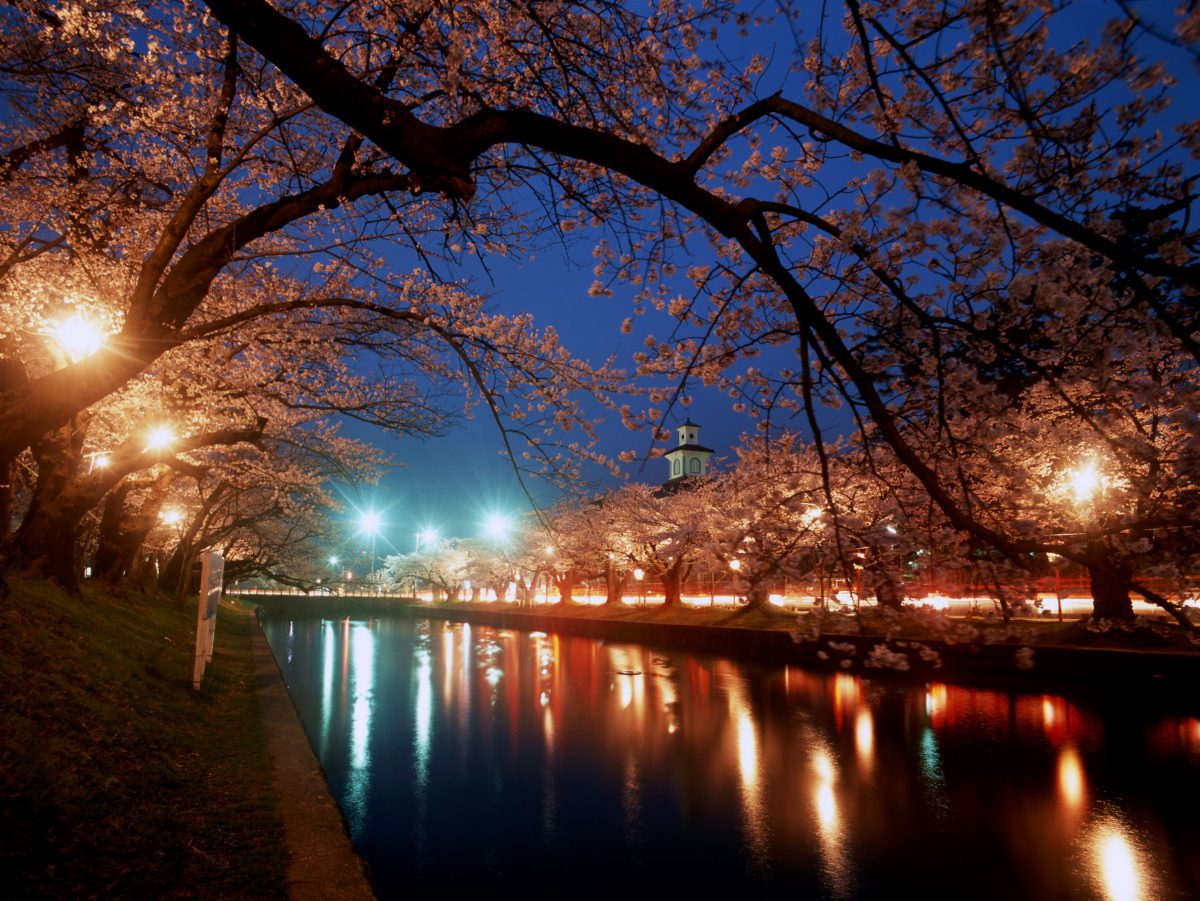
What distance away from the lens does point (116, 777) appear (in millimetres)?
5211

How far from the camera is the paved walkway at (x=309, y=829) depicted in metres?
4.58

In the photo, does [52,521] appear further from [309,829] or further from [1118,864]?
[1118,864]

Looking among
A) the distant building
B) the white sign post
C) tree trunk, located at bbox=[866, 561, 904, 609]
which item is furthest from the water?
the distant building

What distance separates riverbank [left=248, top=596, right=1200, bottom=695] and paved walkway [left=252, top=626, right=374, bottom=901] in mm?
4125

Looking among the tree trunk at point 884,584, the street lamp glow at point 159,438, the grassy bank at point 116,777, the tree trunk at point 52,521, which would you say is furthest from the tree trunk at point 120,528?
the tree trunk at point 884,584

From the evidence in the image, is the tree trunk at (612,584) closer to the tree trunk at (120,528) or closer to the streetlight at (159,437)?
the tree trunk at (120,528)

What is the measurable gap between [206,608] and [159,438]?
524 cm

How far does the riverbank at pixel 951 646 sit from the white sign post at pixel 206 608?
30.4 ft

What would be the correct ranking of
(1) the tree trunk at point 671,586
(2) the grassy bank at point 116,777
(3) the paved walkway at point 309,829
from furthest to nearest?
1. (1) the tree trunk at point 671,586
2. (3) the paved walkway at point 309,829
3. (2) the grassy bank at point 116,777

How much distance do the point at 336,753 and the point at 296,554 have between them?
Result: 5142 cm

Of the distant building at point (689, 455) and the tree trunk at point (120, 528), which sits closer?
the tree trunk at point (120, 528)

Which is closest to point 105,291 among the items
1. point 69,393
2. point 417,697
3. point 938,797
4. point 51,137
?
point 51,137

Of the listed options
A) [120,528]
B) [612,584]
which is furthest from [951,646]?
[612,584]

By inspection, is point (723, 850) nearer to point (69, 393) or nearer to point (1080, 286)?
point (1080, 286)
